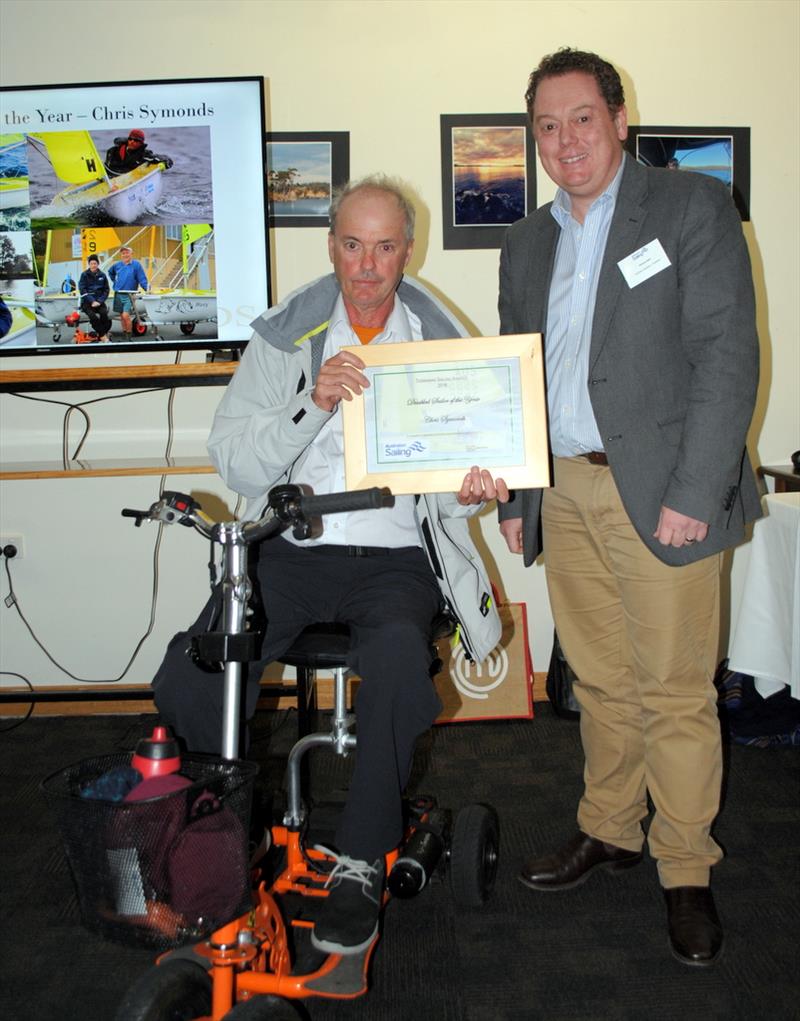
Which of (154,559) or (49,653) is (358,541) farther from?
(49,653)

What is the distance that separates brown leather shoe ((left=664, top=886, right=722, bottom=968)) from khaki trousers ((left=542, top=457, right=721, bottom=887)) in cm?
3

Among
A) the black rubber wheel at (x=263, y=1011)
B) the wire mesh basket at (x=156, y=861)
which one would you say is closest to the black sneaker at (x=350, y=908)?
the black rubber wheel at (x=263, y=1011)

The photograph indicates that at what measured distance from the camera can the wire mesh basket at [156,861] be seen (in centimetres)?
123

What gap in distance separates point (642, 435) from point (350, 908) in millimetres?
1114

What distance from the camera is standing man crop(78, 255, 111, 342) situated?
10.5 feet

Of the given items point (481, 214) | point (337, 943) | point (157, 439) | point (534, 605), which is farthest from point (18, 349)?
point (337, 943)

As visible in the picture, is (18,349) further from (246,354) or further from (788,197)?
(788,197)

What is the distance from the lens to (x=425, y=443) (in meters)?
1.98

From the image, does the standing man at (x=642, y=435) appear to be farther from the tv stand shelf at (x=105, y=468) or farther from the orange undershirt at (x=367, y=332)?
the tv stand shelf at (x=105, y=468)

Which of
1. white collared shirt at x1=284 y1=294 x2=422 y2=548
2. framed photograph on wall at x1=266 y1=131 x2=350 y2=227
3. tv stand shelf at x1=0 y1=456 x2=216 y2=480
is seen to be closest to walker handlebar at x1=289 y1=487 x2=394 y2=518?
white collared shirt at x1=284 y1=294 x2=422 y2=548

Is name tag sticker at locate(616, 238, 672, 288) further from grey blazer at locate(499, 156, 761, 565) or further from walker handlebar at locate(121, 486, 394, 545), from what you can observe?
walker handlebar at locate(121, 486, 394, 545)

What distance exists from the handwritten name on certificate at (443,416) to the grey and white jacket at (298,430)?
5.2 inches

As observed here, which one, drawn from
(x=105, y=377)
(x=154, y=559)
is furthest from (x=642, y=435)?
(x=154, y=559)

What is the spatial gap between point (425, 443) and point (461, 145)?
1820 millimetres
